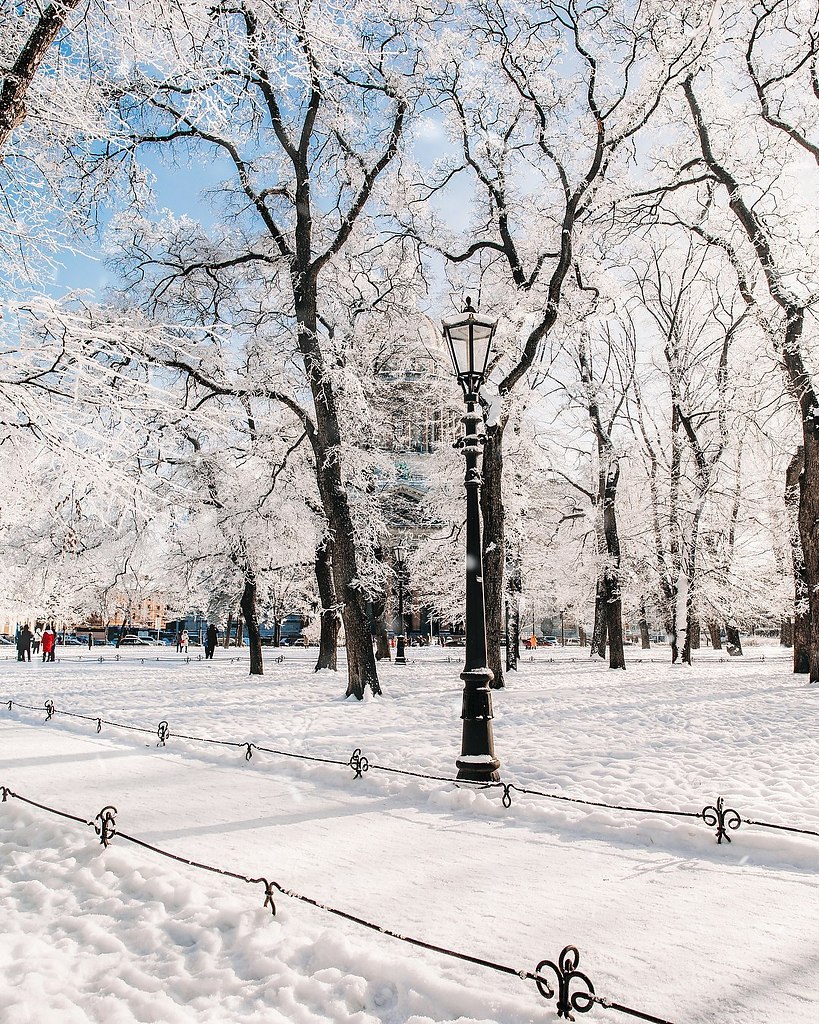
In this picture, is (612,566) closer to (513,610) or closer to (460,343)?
(513,610)

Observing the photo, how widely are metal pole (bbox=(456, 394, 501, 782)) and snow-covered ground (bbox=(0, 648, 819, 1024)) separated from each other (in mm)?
362

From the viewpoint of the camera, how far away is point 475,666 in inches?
295

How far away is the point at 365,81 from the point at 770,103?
8489mm

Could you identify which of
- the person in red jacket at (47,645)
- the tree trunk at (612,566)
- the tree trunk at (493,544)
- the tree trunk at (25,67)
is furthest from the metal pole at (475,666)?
the person in red jacket at (47,645)

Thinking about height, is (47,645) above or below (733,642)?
below

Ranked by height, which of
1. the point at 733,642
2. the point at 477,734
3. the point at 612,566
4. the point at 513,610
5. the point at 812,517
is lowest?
the point at 733,642

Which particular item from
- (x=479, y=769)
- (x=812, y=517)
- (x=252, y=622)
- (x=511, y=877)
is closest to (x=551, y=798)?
(x=479, y=769)

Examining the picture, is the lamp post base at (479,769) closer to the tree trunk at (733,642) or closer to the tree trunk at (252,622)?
the tree trunk at (252,622)

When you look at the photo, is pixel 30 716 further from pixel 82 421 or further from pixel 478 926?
pixel 478 926

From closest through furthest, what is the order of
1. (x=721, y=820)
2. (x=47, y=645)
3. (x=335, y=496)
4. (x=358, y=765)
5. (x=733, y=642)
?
(x=721, y=820) → (x=358, y=765) → (x=335, y=496) → (x=47, y=645) → (x=733, y=642)

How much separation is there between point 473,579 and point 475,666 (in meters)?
0.92

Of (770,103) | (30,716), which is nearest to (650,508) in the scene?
(770,103)

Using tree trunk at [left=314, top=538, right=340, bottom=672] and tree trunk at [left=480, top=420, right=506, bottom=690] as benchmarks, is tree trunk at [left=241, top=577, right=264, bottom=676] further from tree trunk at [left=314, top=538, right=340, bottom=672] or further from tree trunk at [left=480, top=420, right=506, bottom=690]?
tree trunk at [left=480, top=420, right=506, bottom=690]

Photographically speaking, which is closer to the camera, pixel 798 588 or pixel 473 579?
pixel 473 579
